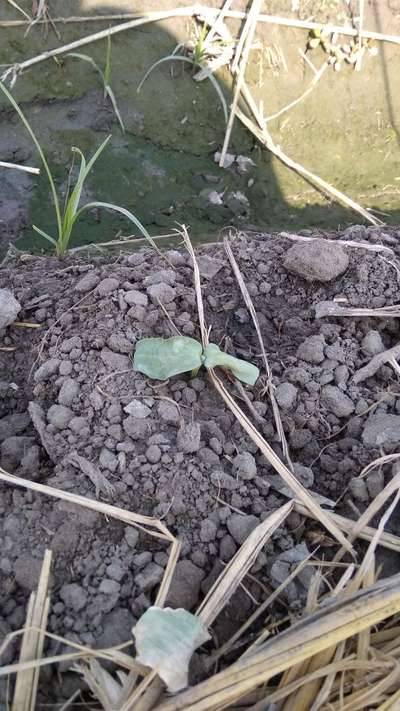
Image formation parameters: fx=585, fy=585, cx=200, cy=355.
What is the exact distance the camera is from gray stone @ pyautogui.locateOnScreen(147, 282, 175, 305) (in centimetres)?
138

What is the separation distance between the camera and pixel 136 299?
1.36 m

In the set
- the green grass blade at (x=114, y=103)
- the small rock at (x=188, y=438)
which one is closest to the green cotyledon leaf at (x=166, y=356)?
the small rock at (x=188, y=438)

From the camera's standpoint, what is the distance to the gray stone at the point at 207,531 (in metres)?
1.05

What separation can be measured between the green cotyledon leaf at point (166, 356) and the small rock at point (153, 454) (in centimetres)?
16

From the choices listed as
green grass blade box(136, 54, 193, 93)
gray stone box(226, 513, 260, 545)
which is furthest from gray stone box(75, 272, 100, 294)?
green grass blade box(136, 54, 193, 93)

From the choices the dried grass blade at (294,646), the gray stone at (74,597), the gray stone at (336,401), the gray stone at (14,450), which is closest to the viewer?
the dried grass blade at (294,646)

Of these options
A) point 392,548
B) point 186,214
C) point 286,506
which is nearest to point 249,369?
point 286,506

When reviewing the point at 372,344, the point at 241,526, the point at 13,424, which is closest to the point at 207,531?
the point at 241,526

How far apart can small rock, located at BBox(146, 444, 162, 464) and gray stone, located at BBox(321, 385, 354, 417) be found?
39cm

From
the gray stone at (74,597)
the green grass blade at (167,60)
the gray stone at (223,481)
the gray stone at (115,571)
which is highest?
the green grass blade at (167,60)

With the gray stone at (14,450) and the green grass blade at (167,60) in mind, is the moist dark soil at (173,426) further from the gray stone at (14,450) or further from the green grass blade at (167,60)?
the green grass blade at (167,60)

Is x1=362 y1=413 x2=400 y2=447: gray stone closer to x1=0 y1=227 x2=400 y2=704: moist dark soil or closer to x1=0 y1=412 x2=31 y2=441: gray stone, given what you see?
x1=0 y1=227 x2=400 y2=704: moist dark soil

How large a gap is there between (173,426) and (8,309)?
1.75ft

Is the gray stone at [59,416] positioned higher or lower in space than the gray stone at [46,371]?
lower
